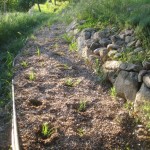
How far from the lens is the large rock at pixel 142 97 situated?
520 centimetres

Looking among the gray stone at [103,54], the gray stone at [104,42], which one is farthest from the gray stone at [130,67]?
the gray stone at [104,42]

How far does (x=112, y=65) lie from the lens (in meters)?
6.34

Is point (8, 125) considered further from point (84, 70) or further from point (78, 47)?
point (78, 47)

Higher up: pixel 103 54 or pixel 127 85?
pixel 103 54

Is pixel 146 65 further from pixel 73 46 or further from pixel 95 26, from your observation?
pixel 95 26

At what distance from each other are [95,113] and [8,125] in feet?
4.76

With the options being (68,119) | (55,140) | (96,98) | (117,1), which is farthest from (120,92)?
(117,1)

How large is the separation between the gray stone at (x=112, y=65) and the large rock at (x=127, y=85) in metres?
0.26

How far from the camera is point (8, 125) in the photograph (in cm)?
514

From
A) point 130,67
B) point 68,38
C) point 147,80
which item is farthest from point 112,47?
point 68,38

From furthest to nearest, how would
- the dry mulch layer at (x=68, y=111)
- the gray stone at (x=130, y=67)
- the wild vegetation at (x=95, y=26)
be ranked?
the wild vegetation at (x=95, y=26), the gray stone at (x=130, y=67), the dry mulch layer at (x=68, y=111)

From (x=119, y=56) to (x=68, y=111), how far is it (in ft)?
6.14

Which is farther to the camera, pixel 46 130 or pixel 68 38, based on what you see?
pixel 68 38

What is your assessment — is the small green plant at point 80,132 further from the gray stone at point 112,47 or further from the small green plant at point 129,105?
the gray stone at point 112,47
